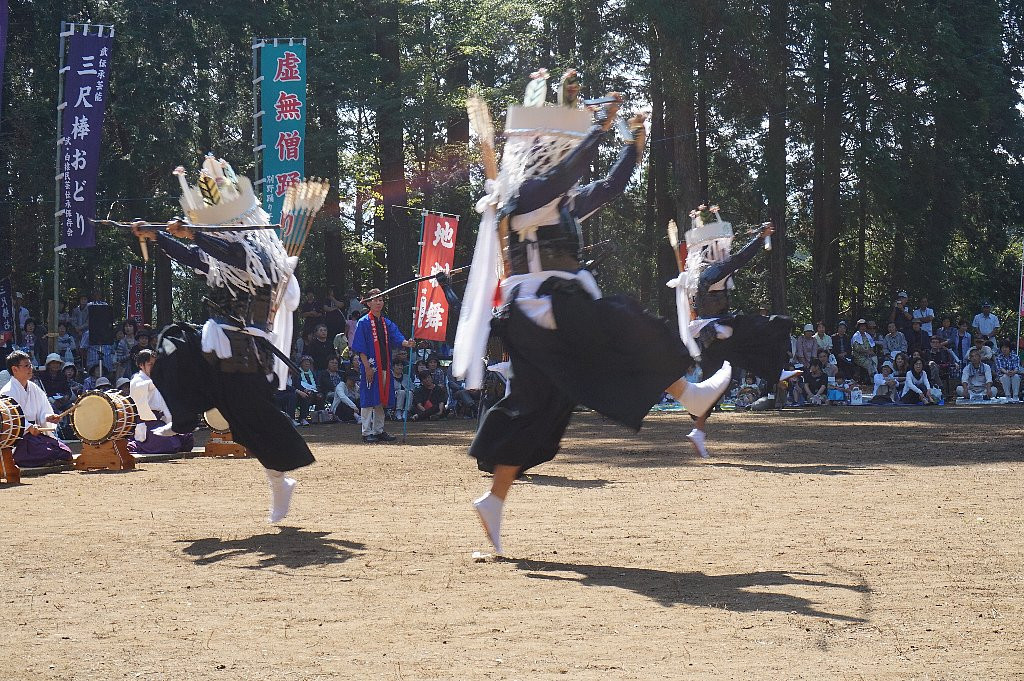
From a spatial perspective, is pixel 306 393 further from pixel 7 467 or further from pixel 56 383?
pixel 7 467

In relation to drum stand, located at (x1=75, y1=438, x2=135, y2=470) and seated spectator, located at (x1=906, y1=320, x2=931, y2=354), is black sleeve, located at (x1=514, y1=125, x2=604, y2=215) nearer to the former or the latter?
drum stand, located at (x1=75, y1=438, x2=135, y2=470)

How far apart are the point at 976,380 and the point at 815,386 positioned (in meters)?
2.89

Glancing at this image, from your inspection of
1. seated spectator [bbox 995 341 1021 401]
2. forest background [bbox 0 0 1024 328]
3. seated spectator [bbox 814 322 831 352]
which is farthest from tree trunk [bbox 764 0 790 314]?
seated spectator [bbox 995 341 1021 401]

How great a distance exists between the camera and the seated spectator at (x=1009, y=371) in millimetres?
20594

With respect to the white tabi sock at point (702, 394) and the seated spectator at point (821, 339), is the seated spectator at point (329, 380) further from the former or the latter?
the white tabi sock at point (702, 394)

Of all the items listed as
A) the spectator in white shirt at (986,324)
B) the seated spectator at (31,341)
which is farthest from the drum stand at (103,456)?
the spectator in white shirt at (986,324)

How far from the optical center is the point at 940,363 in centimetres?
2086

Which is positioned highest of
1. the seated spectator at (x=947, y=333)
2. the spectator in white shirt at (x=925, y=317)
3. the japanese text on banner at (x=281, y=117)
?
the japanese text on banner at (x=281, y=117)

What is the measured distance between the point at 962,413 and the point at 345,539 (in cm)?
1305

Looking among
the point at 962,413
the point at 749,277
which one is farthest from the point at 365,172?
the point at 962,413

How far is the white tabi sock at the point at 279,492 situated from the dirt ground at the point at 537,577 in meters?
0.15

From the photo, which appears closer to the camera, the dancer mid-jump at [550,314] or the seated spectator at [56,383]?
the dancer mid-jump at [550,314]

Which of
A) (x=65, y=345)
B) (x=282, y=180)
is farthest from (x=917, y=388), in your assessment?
(x=65, y=345)

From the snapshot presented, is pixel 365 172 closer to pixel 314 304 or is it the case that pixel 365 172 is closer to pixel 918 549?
pixel 314 304
